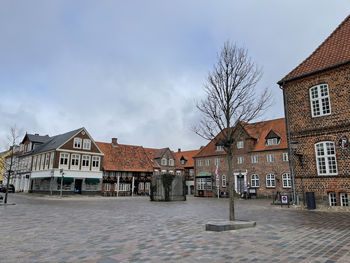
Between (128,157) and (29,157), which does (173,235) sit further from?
(29,157)

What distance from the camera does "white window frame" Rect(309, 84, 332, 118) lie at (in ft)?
55.7

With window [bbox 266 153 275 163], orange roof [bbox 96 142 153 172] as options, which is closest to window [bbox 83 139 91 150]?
orange roof [bbox 96 142 153 172]

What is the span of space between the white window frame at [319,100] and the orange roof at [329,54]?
117 cm

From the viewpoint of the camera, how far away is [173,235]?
8.16 meters

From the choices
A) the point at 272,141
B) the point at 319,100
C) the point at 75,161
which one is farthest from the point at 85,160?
the point at 319,100

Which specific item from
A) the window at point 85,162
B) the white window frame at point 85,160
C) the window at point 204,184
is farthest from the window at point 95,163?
the window at point 204,184

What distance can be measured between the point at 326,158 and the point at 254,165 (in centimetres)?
2078

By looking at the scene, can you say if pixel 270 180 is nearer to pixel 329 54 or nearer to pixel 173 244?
pixel 329 54

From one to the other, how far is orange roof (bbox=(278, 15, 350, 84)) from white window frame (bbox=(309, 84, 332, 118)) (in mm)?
1172

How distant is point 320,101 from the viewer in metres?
17.3

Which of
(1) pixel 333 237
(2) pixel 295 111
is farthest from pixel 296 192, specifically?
(1) pixel 333 237

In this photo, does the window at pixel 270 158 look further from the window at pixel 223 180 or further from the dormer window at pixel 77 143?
the dormer window at pixel 77 143

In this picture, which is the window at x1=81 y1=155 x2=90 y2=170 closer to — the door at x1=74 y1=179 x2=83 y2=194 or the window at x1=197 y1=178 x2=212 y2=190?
the door at x1=74 y1=179 x2=83 y2=194

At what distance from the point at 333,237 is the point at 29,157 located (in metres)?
50.8
